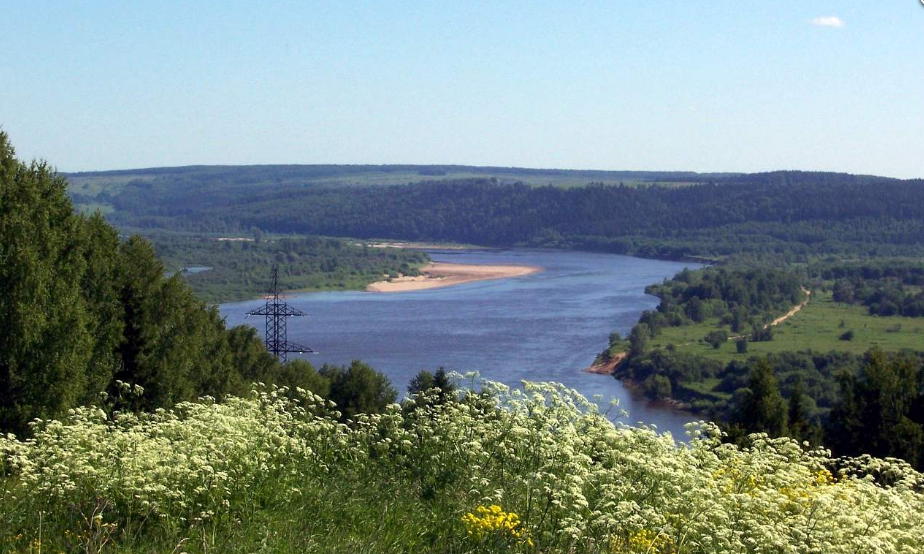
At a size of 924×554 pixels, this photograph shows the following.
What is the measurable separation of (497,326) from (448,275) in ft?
99.3

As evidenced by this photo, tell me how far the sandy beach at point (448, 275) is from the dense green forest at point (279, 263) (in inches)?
53.9

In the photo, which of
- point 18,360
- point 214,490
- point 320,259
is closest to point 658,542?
point 214,490

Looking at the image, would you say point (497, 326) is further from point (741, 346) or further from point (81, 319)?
point (81, 319)

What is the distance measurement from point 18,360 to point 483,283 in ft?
205

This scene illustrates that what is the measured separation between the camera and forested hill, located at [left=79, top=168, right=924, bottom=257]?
94.1m

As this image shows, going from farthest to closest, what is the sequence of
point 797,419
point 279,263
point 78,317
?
1. point 279,263
2. point 797,419
3. point 78,317

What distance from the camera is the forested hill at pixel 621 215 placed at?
→ 94.1 metres

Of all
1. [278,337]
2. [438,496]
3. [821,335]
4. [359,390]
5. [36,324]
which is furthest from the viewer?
[821,335]

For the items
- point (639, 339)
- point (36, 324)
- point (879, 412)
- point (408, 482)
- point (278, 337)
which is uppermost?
point (36, 324)

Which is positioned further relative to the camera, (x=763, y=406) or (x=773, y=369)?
(x=773, y=369)

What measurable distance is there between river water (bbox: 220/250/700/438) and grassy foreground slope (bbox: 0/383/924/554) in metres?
14.3

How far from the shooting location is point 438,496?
563cm

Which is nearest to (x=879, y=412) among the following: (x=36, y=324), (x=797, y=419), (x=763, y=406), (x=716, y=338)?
(x=797, y=419)

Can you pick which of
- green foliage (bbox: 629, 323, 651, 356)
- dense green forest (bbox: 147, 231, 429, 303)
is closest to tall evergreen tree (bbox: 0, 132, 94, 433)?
green foliage (bbox: 629, 323, 651, 356)
